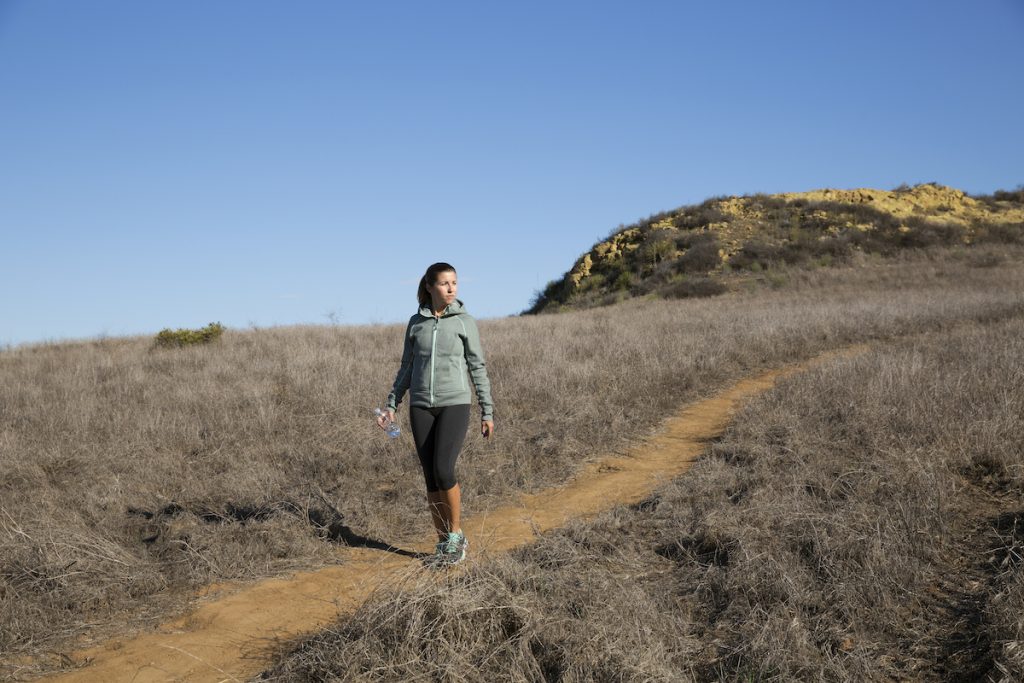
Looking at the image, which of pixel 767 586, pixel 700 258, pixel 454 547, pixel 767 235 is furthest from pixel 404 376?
pixel 767 235

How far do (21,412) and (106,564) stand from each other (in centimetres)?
513

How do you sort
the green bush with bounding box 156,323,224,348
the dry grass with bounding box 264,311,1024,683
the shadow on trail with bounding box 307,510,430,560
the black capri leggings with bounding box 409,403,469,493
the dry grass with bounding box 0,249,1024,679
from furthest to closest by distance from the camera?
the green bush with bounding box 156,323,224,348 < the shadow on trail with bounding box 307,510,430,560 < the black capri leggings with bounding box 409,403,469,493 < the dry grass with bounding box 0,249,1024,679 < the dry grass with bounding box 264,311,1024,683

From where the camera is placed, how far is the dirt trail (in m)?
3.59

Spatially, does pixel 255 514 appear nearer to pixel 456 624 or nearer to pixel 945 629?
pixel 456 624

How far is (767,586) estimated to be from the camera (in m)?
3.74

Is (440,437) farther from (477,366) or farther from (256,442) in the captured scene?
(256,442)

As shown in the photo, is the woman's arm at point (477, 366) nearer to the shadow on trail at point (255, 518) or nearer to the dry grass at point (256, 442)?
the shadow on trail at point (255, 518)

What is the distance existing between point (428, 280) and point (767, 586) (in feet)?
9.27

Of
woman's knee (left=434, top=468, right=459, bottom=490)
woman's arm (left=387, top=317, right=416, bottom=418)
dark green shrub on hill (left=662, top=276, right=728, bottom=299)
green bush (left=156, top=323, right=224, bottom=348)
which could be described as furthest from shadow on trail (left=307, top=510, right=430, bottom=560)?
dark green shrub on hill (left=662, top=276, right=728, bottom=299)

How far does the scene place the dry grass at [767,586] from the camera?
3.09m

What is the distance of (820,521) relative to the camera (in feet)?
14.4

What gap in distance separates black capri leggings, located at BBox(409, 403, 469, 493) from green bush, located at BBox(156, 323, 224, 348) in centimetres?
1197

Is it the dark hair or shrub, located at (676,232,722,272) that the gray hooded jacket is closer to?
the dark hair

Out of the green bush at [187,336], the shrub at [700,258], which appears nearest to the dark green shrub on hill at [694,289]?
the shrub at [700,258]
